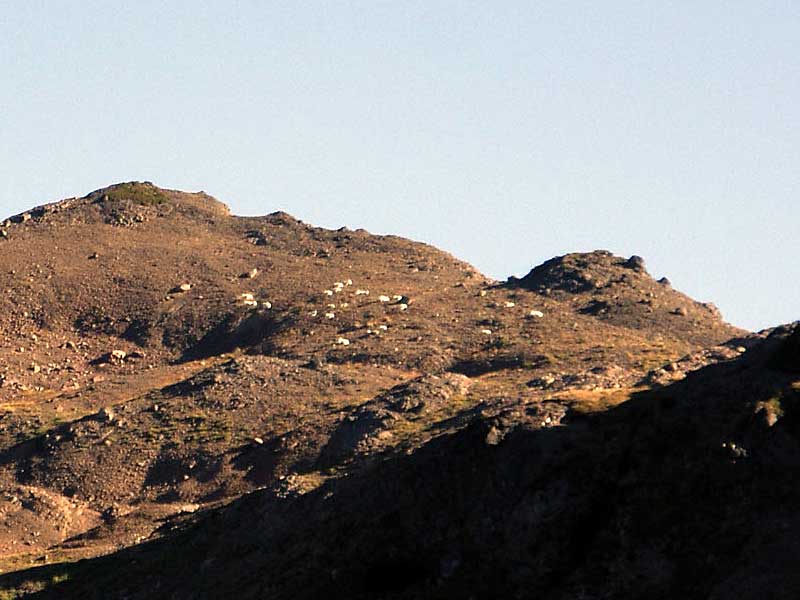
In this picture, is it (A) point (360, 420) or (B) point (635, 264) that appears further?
(B) point (635, 264)

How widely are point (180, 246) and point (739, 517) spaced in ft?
294

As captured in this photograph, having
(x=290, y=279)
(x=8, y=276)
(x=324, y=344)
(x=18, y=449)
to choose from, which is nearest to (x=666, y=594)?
(x=18, y=449)

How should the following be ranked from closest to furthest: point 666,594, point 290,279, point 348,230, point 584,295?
point 666,594 → point 584,295 → point 290,279 → point 348,230

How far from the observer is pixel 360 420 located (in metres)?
76.1

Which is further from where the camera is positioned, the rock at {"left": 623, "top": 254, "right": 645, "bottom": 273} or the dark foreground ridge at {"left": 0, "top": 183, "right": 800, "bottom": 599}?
the rock at {"left": 623, "top": 254, "right": 645, "bottom": 273}

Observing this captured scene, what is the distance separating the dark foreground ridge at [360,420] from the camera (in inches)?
1575

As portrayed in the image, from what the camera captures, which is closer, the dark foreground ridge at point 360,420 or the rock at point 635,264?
the dark foreground ridge at point 360,420

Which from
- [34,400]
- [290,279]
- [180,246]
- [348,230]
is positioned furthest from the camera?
[348,230]

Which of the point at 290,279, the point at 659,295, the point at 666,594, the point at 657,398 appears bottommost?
the point at 666,594

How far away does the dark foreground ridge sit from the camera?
40000 mm

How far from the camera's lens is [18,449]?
278 feet

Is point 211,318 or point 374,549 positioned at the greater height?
point 211,318

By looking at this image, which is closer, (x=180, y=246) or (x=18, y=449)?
(x=18, y=449)

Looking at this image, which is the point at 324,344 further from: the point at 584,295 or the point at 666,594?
the point at 666,594
